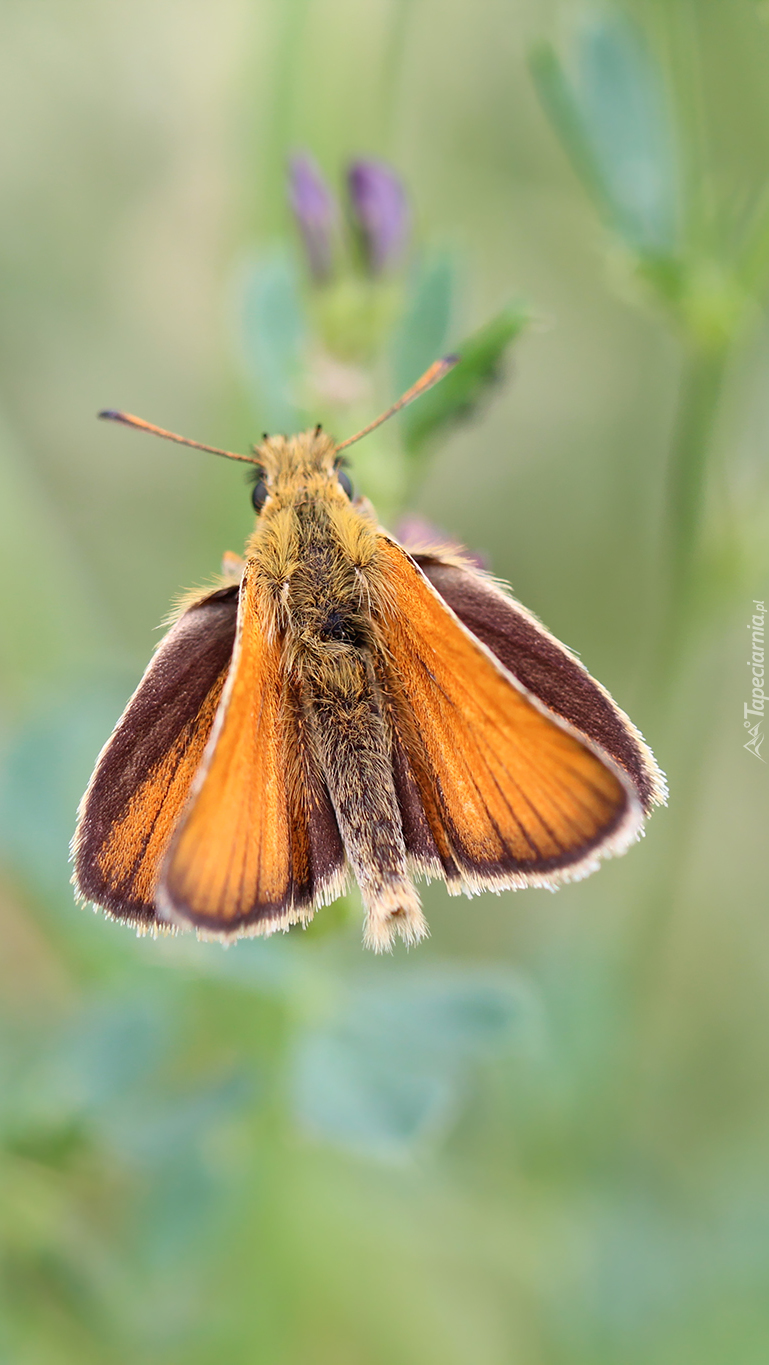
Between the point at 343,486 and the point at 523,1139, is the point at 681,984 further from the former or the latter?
the point at 343,486

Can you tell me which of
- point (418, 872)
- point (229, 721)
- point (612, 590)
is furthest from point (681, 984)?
point (229, 721)

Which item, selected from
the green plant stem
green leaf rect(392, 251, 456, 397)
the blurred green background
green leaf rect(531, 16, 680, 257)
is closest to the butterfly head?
the blurred green background

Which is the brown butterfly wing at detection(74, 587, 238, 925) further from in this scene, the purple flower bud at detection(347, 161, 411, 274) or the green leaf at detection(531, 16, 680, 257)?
the green leaf at detection(531, 16, 680, 257)

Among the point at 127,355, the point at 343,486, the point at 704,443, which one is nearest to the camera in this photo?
the point at 343,486

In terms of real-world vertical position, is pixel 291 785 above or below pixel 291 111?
below

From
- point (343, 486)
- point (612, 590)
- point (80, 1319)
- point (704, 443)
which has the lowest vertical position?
point (80, 1319)
